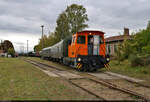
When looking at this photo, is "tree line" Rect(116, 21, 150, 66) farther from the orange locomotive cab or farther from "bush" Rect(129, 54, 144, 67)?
the orange locomotive cab

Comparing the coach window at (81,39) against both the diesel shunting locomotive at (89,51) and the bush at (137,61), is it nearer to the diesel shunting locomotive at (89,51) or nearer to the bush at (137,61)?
the diesel shunting locomotive at (89,51)

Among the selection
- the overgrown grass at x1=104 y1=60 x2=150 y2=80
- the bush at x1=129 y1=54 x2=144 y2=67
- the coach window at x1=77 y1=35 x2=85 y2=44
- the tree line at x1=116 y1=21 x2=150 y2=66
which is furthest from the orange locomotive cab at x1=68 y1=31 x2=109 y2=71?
the tree line at x1=116 y1=21 x2=150 y2=66

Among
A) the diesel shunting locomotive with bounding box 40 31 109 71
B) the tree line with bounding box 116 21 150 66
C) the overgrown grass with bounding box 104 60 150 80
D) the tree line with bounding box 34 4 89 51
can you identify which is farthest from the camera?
the tree line with bounding box 34 4 89 51

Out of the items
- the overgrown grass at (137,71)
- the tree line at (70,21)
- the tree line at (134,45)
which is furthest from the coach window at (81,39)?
the tree line at (70,21)

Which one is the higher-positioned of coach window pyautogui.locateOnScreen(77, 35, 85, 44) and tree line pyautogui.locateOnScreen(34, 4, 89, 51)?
tree line pyautogui.locateOnScreen(34, 4, 89, 51)

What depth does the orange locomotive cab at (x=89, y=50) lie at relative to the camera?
46.3ft

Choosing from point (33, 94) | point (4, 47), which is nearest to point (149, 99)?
point (33, 94)

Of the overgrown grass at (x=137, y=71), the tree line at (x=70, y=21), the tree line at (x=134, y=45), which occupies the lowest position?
the overgrown grass at (x=137, y=71)

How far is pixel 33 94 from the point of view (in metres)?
6.55

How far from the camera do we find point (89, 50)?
1466 centimetres

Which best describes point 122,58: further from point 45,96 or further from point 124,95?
point 45,96

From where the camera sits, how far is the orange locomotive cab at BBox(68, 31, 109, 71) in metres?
14.1

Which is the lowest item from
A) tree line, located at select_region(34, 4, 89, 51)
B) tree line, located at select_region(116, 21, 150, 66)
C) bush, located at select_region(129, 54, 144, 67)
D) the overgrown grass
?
the overgrown grass

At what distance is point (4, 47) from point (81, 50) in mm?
90091
